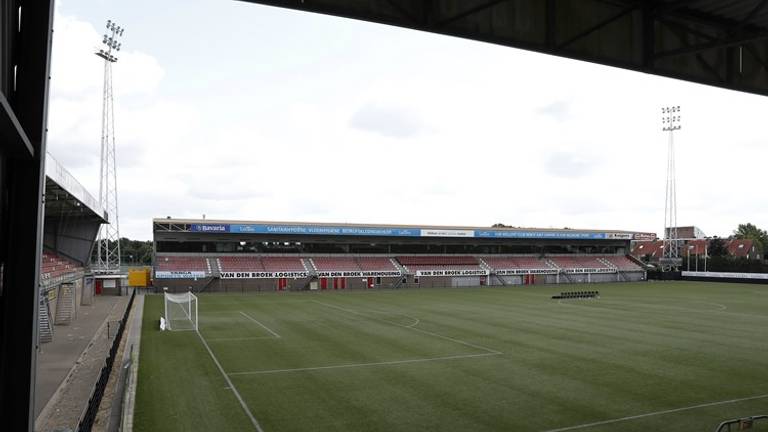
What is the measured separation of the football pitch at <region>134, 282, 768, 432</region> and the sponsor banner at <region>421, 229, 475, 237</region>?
40.0 metres

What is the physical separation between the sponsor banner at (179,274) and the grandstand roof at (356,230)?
635 centimetres

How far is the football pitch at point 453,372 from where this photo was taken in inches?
576

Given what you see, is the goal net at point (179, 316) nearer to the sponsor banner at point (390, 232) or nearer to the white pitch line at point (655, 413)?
the white pitch line at point (655, 413)

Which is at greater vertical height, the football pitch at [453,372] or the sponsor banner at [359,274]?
the sponsor banner at [359,274]

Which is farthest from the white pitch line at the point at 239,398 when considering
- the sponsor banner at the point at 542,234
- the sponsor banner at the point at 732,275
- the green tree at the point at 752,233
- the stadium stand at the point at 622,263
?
the green tree at the point at 752,233

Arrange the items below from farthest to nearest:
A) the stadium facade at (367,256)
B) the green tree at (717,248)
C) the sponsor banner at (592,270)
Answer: the green tree at (717,248) < the sponsor banner at (592,270) < the stadium facade at (367,256)

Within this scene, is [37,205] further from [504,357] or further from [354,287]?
[354,287]

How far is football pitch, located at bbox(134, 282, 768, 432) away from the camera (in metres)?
14.6

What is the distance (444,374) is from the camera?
770 inches

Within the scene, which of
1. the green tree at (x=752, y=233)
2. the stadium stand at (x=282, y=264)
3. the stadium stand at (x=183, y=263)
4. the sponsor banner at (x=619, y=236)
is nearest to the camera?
the stadium stand at (x=183, y=263)

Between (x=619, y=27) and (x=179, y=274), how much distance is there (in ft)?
189

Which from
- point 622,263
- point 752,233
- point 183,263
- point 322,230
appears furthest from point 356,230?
point 752,233

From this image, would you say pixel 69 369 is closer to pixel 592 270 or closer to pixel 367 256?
pixel 367 256

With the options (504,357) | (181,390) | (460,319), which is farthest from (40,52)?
Result: (460,319)
